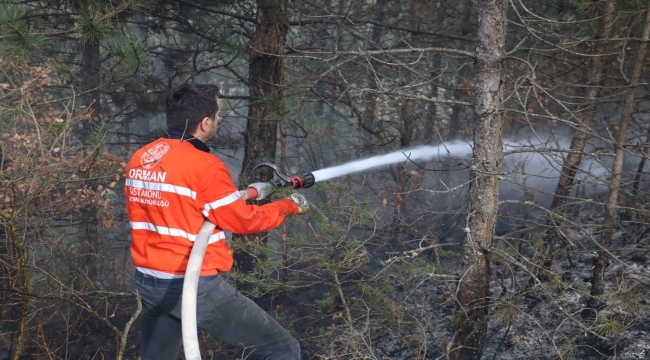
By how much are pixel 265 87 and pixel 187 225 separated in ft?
12.1

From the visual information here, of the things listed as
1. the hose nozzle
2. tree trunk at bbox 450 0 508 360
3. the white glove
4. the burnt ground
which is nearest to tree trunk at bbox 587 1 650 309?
the burnt ground

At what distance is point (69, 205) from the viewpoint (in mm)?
5973

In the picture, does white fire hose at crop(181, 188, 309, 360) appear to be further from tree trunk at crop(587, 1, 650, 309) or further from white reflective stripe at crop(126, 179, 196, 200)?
tree trunk at crop(587, 1, 650, 309)

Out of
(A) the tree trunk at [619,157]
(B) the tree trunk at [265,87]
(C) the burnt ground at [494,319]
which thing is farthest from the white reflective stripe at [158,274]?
(A) the tree trunk at [619,157]

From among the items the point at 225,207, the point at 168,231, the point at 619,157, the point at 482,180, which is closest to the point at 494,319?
the point at 619,157

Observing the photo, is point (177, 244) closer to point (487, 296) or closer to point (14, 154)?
point (487, 296)

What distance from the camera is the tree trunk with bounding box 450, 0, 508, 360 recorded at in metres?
4.14

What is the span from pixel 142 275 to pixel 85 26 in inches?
87.0

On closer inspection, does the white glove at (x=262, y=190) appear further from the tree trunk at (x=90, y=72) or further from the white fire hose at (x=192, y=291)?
the tree trunk at (x=90, y=72)

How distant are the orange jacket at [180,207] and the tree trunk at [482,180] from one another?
1.74 meters

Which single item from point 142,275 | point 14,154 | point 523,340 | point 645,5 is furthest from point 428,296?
point 14,154

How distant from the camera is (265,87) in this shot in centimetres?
680

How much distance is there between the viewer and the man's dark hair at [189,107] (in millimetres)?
3553

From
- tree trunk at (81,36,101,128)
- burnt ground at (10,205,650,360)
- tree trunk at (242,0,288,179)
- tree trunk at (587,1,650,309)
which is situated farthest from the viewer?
tree trunk at (81,36,101,128)
